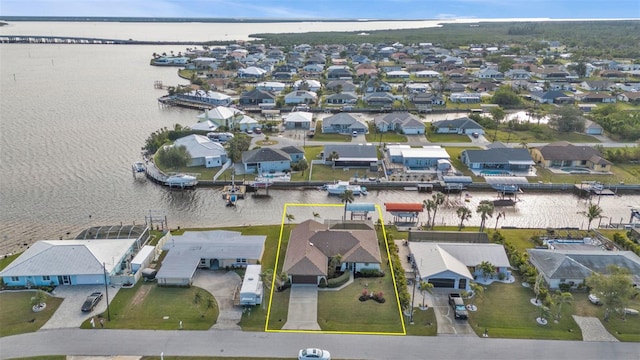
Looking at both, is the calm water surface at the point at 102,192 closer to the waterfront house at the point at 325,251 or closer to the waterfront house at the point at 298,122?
the waterfront house at the point at 325,251

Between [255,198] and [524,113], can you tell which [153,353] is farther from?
[524,113]

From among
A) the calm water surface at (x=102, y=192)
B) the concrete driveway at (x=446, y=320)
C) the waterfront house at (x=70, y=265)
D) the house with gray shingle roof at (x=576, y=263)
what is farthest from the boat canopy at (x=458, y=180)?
the waterfront house at (x=70, y=265)

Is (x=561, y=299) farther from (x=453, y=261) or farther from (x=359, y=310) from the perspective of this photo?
(x=359, y=310)

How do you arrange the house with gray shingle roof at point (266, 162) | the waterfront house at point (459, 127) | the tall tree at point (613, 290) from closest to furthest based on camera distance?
the tall tree at point (613, 290)
the house with gray shingle roof at point (266, 162)
the waterfront house at point (459, 127)

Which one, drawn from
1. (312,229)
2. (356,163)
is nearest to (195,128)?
(356,163)

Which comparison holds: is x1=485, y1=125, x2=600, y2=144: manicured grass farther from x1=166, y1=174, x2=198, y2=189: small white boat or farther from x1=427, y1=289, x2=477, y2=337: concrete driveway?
x1=166, y1=174, x2=198, y2=189: small white boat

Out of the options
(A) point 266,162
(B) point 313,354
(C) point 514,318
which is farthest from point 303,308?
(A) point 266,162

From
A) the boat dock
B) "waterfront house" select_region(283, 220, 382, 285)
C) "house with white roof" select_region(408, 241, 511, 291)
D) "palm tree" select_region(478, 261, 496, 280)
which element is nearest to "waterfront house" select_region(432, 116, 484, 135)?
the boat dock
